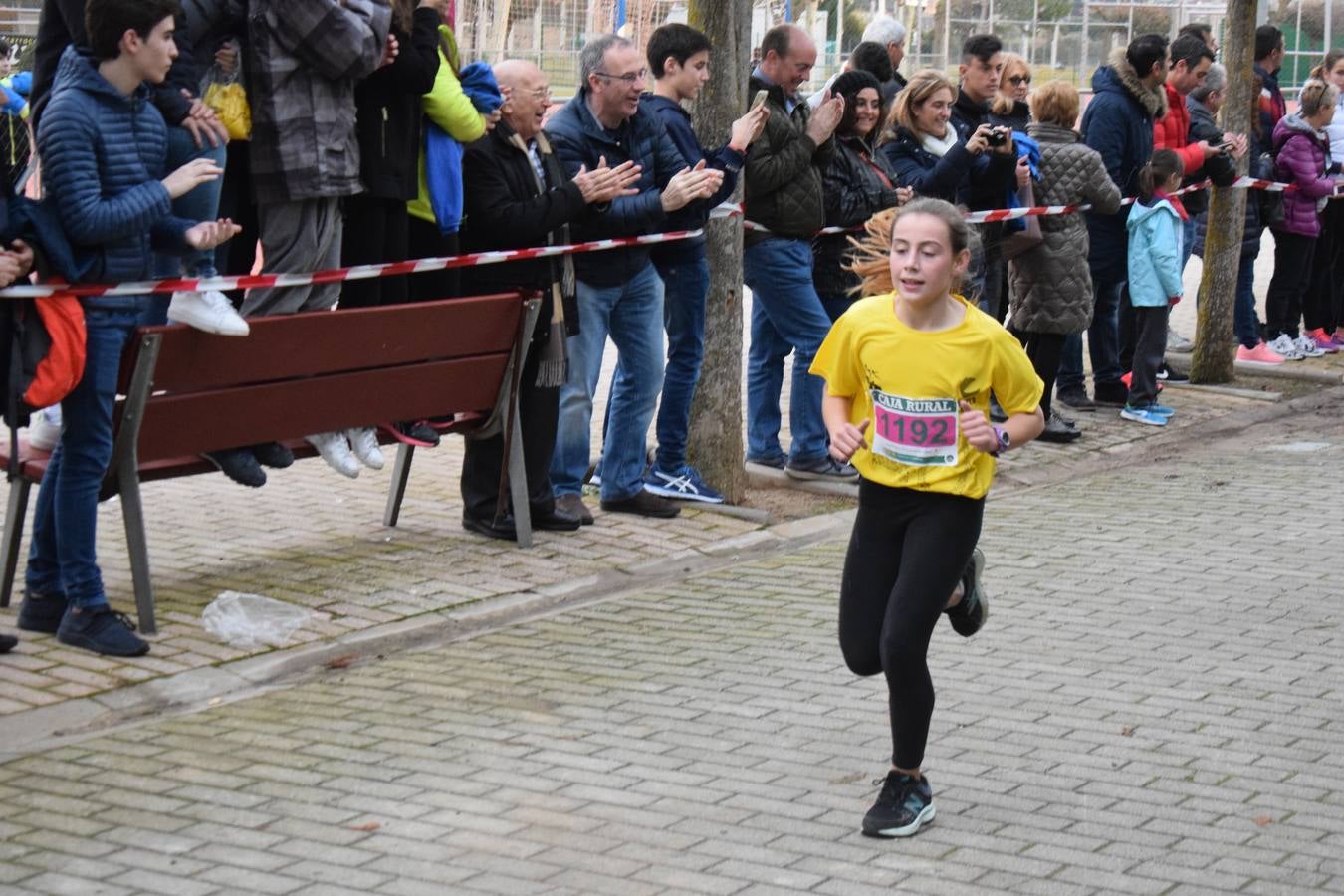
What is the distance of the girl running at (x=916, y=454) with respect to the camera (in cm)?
529

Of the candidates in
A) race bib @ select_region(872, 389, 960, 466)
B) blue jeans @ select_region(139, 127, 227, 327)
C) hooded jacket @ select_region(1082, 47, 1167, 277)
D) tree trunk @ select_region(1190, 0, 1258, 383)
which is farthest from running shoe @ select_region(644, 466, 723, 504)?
tree trunk @ select_region(1190, 0, 1258, 383)

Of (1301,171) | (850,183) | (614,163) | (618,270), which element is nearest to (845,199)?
(850,183)

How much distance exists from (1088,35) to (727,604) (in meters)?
35.5

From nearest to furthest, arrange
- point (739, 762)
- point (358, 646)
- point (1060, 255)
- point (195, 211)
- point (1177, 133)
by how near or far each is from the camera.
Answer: point (739, 762) → point (358, 646) → point (195, 211) → point (1060, 255) → point (1177, 133)

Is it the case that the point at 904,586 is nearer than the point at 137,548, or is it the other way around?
the point at 904,586

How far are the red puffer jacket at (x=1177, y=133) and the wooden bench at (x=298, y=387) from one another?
616 centimetres

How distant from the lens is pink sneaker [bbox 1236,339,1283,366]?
14.5m

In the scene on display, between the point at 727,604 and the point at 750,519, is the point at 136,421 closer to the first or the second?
the point at 727,604

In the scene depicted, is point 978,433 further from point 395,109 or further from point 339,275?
point 395,109

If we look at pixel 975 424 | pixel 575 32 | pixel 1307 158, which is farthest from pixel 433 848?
pixel 575 32

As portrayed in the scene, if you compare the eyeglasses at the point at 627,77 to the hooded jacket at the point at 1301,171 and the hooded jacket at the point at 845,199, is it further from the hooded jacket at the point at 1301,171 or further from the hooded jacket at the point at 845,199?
the hooded jacket at the point at 1301,171

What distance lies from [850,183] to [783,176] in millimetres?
613

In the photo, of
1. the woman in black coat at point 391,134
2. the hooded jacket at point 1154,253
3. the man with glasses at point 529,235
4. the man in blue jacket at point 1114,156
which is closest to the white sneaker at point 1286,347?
the man in blue jacket at point 1114,156

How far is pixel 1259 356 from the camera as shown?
14.6 m
